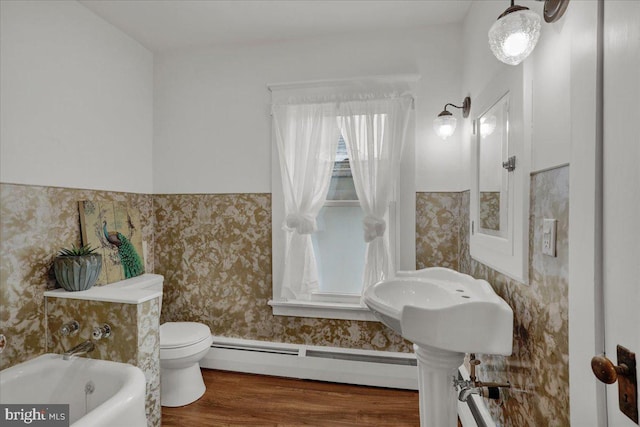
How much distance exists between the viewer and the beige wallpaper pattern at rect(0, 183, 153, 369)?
1650mm

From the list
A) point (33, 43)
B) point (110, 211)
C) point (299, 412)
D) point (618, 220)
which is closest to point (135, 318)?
point (110, 211)

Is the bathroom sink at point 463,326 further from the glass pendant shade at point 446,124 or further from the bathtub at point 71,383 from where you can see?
the bathtub at point 71,383

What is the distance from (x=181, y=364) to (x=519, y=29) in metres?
2.46

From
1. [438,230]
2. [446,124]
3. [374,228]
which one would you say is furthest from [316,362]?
[446,124]

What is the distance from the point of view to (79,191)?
2.07m

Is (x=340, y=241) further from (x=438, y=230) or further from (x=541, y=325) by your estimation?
(x=541, y=325)

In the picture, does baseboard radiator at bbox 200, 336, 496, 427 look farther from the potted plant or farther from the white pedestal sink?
the potted plant

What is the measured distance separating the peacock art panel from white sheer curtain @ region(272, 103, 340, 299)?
1166 mm

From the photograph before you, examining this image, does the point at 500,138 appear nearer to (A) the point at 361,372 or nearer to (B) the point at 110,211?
(A) the point at 361,372

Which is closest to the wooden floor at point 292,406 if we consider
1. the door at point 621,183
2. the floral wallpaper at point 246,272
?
the floral wallpaper at point 246,272

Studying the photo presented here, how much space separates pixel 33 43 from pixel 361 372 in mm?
2914

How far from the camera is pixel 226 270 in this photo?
2586 millimetres

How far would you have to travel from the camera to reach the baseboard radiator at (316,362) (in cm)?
230

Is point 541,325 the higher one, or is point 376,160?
point 376,160
